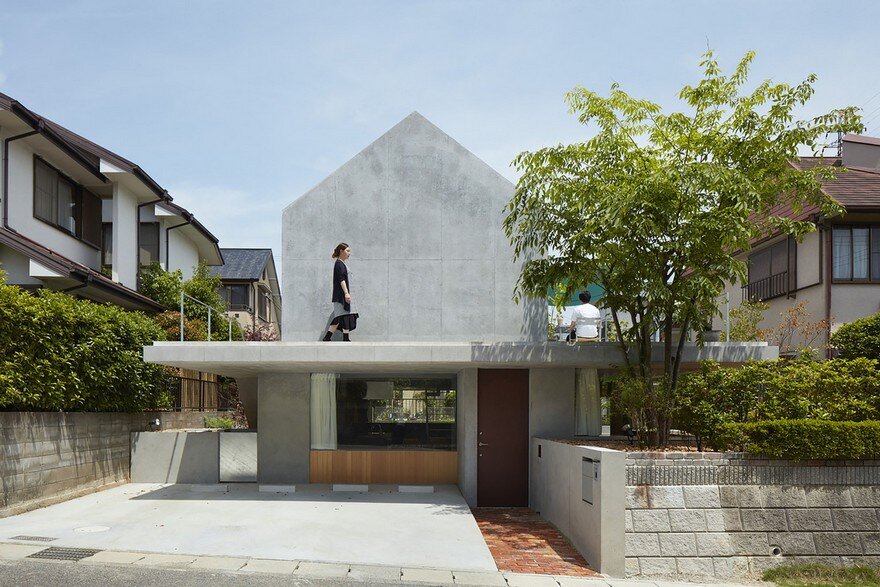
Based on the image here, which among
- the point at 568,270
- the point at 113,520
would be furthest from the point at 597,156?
the point at 113,520

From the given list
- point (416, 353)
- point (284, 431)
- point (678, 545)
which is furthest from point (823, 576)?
point (284, 431)

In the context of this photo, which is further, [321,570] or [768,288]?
[768,288]

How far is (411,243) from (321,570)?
7.44 m

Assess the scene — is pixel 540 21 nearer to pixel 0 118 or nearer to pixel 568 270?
pixel 568 270

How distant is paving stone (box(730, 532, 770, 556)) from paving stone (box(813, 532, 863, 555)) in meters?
0.71

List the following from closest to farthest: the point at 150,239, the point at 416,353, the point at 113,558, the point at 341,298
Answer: the point at 113,558 → the point at 416,353 → the point at 341,298 → the point at 150,239

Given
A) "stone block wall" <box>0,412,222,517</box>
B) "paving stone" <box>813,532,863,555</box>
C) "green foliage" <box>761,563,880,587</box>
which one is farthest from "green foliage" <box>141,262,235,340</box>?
"paving stone" <box>813,532,863,555</box>

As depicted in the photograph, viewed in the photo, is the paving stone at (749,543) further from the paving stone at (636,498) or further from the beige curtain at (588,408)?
the beige curtain at (588,408)

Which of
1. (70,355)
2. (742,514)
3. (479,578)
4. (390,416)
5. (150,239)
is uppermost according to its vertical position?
(150,239)

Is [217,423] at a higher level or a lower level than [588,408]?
lower

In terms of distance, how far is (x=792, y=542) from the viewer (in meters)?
9.59

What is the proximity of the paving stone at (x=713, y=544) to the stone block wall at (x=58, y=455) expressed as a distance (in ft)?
32.1

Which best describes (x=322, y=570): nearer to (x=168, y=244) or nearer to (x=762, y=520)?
(x=762, y=520)

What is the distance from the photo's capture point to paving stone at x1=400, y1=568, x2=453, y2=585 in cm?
832
